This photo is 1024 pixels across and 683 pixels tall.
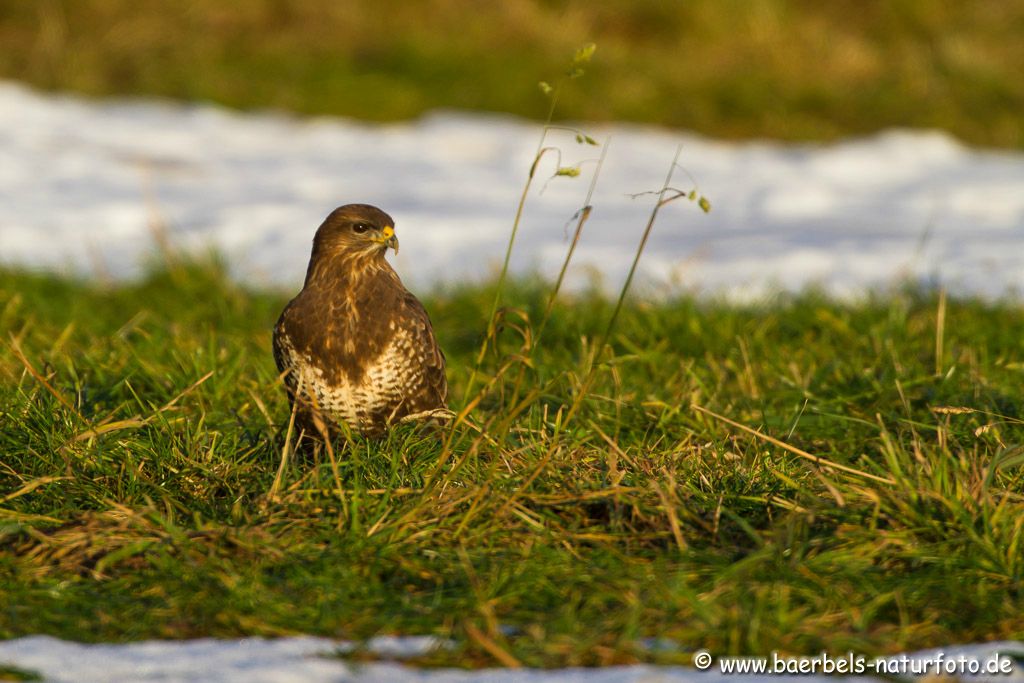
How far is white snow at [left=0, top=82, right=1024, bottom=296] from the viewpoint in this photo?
25.2 feet

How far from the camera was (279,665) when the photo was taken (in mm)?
2891

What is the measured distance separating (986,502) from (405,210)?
611 centimetres

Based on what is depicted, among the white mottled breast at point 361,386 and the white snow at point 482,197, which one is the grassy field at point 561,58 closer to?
the white snow at point 482,197

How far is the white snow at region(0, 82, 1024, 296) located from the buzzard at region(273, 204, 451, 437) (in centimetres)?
239

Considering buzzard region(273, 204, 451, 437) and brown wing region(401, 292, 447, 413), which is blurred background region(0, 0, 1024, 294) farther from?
buzzard region(273, 204, 451, 437)

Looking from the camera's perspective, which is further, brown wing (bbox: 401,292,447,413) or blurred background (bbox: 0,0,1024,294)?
blurred background (bbox: 0,0,1024,294)

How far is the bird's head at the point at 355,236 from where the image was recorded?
4.34 meters

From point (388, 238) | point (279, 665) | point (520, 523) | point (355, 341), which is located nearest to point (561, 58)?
point (388, 238)

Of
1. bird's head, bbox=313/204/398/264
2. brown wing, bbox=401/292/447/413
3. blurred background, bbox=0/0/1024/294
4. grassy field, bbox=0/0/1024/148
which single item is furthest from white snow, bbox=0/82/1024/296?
bird's head, bbox=313/204/398/264

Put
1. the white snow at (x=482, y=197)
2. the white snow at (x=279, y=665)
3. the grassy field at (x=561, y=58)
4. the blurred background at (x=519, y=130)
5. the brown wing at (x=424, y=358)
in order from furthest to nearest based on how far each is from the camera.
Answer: the grassy field at (x=561, y=58), the blurred background at (x=519, y=130), the white snow at (x=482, y=197), the brown wing at (x=424, y=358), the white snow at (x=279, y=665)

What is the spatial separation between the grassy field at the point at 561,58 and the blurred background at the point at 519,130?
32 mm

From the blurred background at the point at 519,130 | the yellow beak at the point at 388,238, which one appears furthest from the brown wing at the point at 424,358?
the blurred background at the point at 519,130

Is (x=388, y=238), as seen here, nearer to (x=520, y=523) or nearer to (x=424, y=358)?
(x=424, y=358)

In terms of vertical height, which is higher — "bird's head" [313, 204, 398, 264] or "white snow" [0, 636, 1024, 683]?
"bird's head" [313, 204, 398, 264]
